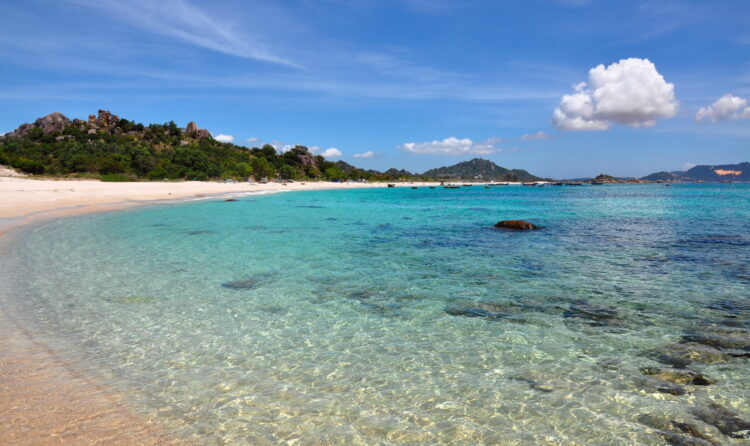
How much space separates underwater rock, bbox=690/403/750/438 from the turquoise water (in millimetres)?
130

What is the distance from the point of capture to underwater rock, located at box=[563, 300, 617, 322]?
915cm

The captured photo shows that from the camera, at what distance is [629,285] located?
11875 millimetres

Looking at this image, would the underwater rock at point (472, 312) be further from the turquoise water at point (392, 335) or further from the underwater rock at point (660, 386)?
the underwater rock at point (660, 386)

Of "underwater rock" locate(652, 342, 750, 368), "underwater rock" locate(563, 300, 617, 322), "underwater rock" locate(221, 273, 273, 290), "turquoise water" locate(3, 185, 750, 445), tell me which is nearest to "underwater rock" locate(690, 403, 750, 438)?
"turquoise water" locate(3, 185, 750, 445)

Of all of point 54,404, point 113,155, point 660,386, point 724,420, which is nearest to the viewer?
point 724,420

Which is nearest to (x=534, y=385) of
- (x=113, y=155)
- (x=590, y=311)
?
(x=590, y=311)

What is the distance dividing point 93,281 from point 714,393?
15.4m

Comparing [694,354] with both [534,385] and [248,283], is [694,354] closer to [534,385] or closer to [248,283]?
[534,385]

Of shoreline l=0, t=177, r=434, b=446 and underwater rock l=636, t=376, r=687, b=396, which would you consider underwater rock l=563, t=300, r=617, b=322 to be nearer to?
underwater rock l=636, t=376, r=687, b=396

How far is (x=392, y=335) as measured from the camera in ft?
26.8

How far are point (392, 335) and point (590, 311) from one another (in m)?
5.11

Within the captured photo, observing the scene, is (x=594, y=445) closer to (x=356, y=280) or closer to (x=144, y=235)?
(x=356, y=280)

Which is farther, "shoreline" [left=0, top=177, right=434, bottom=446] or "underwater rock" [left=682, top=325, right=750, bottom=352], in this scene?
"underwater rock" [left=682, top=325, right=750, bottom=352]

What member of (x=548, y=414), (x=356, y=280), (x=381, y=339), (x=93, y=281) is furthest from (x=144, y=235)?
(x=548, y=414)
